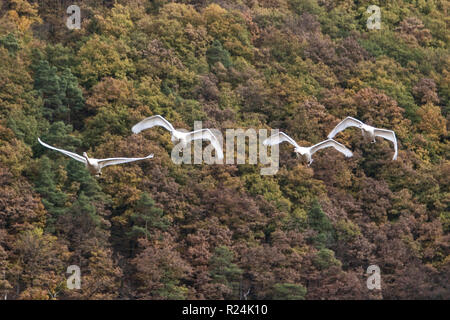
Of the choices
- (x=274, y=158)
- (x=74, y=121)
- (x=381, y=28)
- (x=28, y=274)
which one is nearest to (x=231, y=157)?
(x=274, y=158)

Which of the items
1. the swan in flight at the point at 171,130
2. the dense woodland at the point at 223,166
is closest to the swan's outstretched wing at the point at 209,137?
the swan in flight at the point at 171,130

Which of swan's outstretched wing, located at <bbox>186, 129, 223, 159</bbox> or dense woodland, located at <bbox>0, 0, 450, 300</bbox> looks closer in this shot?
swan's outstretched wing, located at <bbox>186, 129, 223, 159</bbox>

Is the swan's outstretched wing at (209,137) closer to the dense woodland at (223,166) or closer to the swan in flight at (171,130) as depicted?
the swan in flight at (171,130)

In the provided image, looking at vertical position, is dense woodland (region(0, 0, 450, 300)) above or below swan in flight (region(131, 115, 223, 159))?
above

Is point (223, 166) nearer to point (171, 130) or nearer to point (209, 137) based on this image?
point (209, 137)

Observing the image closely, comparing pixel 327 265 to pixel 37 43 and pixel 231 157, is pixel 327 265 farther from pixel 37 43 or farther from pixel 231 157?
pixel 37 43

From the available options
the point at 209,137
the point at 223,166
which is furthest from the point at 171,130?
the point at 223,166

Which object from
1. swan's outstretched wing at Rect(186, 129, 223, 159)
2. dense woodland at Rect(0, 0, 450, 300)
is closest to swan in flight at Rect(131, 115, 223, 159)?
swan's outstretched wing at Rect(186, 129, 223, 159)

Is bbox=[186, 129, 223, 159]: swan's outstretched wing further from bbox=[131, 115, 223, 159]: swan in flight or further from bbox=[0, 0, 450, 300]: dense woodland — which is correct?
bbox=[0, 0, 450, 300]: dense woodland
